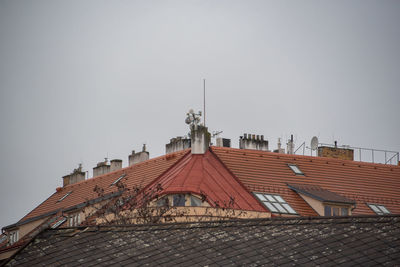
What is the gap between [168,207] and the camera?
49.7 meters

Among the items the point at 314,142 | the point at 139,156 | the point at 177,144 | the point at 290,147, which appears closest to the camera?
the point at 177,144

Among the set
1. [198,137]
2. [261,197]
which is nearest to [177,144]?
[198,137]

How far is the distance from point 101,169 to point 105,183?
304 inches

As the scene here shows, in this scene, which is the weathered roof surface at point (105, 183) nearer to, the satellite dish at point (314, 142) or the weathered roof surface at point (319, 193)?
the weathered roof surface at point (319, 193)

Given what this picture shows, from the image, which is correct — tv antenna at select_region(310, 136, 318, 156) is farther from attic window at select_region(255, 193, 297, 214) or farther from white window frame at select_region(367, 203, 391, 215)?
attic window at select_region(255, 193, 297, 214)

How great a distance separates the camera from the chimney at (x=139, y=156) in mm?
72875

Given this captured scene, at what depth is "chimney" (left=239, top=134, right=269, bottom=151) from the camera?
6875cm

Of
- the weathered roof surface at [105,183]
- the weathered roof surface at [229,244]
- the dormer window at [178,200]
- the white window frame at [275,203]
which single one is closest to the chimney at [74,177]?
the weathered roof surface at [105,183]

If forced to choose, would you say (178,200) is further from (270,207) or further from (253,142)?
(253,142)

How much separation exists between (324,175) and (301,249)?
1648 inches

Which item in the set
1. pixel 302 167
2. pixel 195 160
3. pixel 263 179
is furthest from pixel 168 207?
pixel 302 167

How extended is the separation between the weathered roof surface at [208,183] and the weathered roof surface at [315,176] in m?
1.51

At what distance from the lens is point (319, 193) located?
6078 cm

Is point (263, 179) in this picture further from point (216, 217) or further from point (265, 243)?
point (265, 243)
